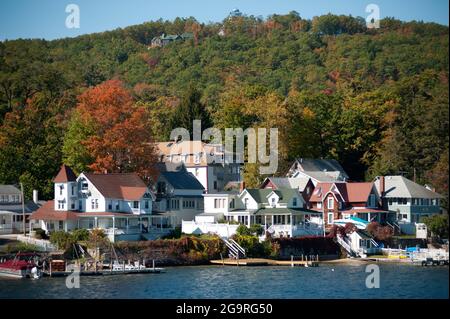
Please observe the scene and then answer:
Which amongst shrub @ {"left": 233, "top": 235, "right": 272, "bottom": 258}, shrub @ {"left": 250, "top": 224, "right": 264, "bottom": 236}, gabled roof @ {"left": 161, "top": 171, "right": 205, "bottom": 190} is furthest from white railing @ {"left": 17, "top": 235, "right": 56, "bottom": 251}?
Answer: gabled roof @ {"left": 161, "top": 171, "right": 205, "bottom": 190}

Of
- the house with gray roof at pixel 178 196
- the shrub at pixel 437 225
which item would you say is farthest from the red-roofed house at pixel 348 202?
the house with gray roof at pixel 178 196

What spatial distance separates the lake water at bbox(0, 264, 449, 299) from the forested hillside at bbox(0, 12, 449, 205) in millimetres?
10922

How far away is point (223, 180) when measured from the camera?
10431 centimetres

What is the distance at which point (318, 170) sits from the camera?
10294cm

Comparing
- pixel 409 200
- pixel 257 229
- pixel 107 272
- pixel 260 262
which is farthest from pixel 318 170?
pixel 107 272

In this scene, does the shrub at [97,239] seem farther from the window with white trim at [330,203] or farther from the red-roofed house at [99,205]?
the window with white trim at [330,203]

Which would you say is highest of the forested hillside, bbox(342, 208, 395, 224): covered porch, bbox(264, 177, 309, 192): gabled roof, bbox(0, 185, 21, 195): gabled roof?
the forested hillside

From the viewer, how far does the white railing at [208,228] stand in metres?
83.6

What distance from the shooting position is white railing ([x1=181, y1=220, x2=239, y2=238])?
8362 centimetres

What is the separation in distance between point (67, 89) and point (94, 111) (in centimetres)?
2935

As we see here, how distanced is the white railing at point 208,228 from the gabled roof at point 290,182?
1191 centimetres

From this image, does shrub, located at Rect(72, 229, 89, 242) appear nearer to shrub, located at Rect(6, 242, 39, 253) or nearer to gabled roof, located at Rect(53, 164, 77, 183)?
shrub, located at Rect(6, 242, 39, 253)
